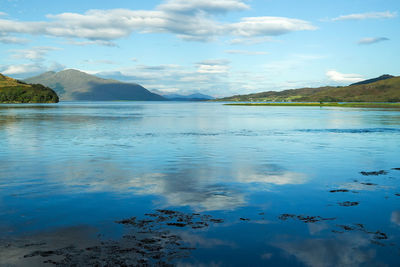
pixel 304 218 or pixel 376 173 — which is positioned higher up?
pixel 304 218

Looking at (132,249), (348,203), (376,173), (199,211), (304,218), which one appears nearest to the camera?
(132,249)

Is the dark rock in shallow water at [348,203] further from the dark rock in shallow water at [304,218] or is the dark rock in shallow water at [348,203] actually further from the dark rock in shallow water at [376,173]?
the dark rock in shallow water at [376,173]

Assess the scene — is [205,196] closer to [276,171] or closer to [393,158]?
[276,171]

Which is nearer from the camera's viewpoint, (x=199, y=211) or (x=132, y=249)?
(x=132, y=249)

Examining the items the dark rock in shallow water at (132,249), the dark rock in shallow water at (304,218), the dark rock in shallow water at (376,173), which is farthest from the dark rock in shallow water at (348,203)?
the dark rock in shallow water at (376,173)

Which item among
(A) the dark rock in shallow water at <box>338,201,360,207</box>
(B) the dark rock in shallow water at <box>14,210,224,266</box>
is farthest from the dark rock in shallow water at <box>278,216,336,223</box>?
(B) the dark rock in shallow water at <box>14,210,224,266</box>

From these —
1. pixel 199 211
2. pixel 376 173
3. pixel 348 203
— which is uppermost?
pixel 199 211

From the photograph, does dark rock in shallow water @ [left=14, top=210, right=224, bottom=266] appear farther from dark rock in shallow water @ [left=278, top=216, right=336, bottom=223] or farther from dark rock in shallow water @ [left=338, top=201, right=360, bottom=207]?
dark rock in shallow water @ [left=338, top=201, right=360, bottom=207]

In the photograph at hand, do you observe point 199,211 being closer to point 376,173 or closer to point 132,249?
point 132,249

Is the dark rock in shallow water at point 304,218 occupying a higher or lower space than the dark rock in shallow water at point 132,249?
lower

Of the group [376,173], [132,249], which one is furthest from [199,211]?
[376,173]

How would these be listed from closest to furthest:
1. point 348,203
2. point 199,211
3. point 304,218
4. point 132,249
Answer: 1. point 132,249
2. point 304,218
3. point 199,211
4. point 348,203

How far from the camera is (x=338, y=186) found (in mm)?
21547

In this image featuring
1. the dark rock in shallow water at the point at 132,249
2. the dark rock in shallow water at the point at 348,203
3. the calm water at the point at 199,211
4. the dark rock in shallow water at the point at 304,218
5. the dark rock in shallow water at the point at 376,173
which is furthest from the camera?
the dark rock in shallow water at the point at 376,173
